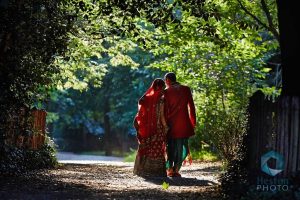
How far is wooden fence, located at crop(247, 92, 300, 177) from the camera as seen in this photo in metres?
7.14

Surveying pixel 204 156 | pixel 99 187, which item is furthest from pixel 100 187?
pixel 204 156

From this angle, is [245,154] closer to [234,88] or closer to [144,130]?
[144,130]

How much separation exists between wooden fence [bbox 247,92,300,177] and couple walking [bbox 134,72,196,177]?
388 cm

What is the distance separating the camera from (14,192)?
318 inches

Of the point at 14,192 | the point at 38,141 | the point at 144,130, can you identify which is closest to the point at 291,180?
the point at 14,192

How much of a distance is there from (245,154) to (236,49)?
25.9 feet

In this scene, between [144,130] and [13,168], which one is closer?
[13,168]

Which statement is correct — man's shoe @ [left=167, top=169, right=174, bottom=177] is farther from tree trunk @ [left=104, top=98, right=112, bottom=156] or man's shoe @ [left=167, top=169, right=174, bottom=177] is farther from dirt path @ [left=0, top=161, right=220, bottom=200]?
tree trunk @ [left=104, top=98, right=112, bottom=156]

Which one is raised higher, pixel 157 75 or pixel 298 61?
pixel 157 75

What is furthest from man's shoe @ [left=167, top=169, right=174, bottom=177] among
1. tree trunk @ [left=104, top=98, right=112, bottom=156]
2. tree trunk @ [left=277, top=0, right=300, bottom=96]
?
tree trunk @ [left=104, top=98, right=112, bottom=156]

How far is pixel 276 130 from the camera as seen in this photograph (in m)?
7.26

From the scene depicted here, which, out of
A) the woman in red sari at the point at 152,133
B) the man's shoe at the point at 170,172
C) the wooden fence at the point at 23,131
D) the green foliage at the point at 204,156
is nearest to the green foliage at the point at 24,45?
the wooden fence at the point at 23,131

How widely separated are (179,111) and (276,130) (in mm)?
4426

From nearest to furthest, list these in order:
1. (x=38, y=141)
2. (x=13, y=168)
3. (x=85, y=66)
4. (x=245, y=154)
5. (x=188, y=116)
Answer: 1. (x=245, y=154)
2. (x=13, y=168)
3. (x=188, y=116)
4. (x=38, y=141)
5. (x=85, y=66)
